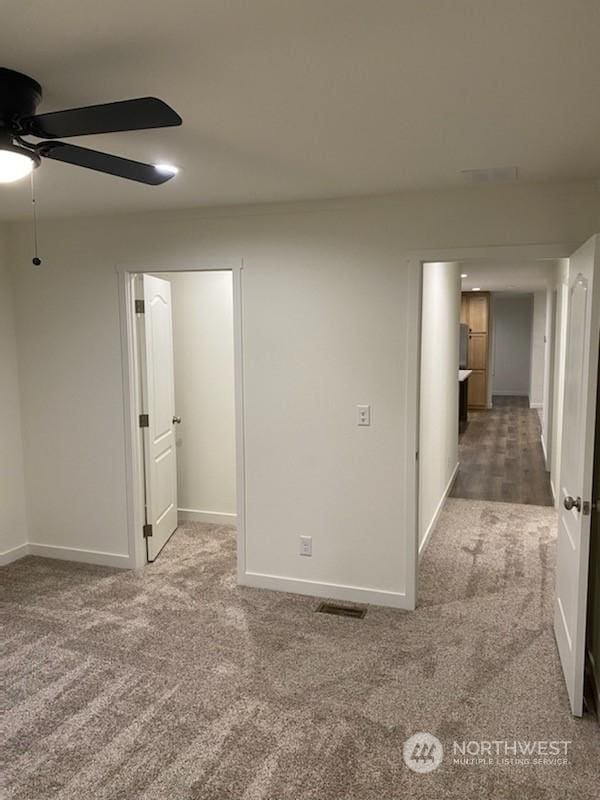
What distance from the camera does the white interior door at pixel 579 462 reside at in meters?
2.47

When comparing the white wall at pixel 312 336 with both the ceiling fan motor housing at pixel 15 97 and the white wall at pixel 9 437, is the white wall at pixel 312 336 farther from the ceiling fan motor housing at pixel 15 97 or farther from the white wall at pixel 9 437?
the ceiling fan motor housing at pixel 15 97

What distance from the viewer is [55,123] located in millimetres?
1608

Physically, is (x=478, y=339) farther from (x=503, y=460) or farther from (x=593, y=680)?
(x=593, y=680)

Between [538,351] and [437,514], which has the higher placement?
[538,351]

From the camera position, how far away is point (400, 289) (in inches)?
135

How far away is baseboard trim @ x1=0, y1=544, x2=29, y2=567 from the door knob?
375cm

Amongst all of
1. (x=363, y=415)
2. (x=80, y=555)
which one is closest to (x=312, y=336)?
(x=363, y=415)

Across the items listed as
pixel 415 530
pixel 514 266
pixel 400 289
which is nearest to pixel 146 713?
pixel 415 530

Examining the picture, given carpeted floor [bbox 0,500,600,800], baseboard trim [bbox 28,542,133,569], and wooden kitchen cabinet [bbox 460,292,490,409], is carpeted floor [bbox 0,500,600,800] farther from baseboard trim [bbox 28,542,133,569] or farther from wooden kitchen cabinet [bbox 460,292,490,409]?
wooden kitchen cabinet [bbox 460,292,490,409]

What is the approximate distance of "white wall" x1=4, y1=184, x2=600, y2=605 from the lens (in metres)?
3.34

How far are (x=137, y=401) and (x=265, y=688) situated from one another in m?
2.13

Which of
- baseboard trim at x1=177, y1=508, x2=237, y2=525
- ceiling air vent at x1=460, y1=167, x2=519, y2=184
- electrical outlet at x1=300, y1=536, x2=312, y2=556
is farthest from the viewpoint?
baseboard trim at x1=177, y1=508, x2=237, y2=525

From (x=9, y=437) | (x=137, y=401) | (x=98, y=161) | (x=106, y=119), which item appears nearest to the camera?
(x=106, y=119)

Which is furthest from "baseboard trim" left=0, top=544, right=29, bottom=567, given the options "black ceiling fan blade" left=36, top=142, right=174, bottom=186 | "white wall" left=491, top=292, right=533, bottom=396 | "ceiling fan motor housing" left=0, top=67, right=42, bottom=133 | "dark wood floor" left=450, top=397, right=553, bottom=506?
"white wall" left=491, top=292, right=533, bottom=396
